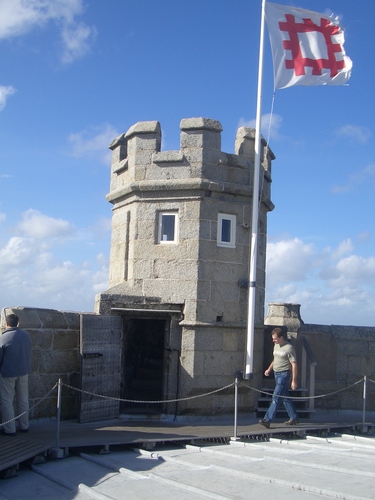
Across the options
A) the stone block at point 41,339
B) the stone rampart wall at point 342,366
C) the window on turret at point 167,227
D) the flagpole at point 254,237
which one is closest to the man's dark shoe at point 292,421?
the flagpole at point 254,237

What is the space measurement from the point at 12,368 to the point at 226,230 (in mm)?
4701

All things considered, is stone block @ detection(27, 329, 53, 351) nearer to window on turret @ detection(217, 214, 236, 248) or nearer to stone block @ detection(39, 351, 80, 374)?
stone block @ detection(39, 351, 80, 374)

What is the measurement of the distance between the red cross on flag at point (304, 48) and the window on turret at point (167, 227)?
10.0 ft

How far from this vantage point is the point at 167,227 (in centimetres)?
1144

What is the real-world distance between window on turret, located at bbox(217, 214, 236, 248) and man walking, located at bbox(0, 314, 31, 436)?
4.11m

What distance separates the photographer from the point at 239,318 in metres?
11.3

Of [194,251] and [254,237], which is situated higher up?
[254,237]

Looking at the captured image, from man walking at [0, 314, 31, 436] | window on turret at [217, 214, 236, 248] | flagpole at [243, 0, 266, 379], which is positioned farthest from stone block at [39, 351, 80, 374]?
window on turret at [217, 214, 236, 248]

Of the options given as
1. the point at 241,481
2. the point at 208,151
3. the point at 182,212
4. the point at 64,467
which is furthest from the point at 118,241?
the point at 241,481

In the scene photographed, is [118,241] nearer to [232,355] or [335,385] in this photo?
[232,355]

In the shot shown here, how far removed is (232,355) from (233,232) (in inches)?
88.8

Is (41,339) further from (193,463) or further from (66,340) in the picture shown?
(193,463)

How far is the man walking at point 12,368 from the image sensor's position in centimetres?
866

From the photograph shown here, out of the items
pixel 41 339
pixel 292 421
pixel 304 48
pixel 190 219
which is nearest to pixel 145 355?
pixel 190 219
